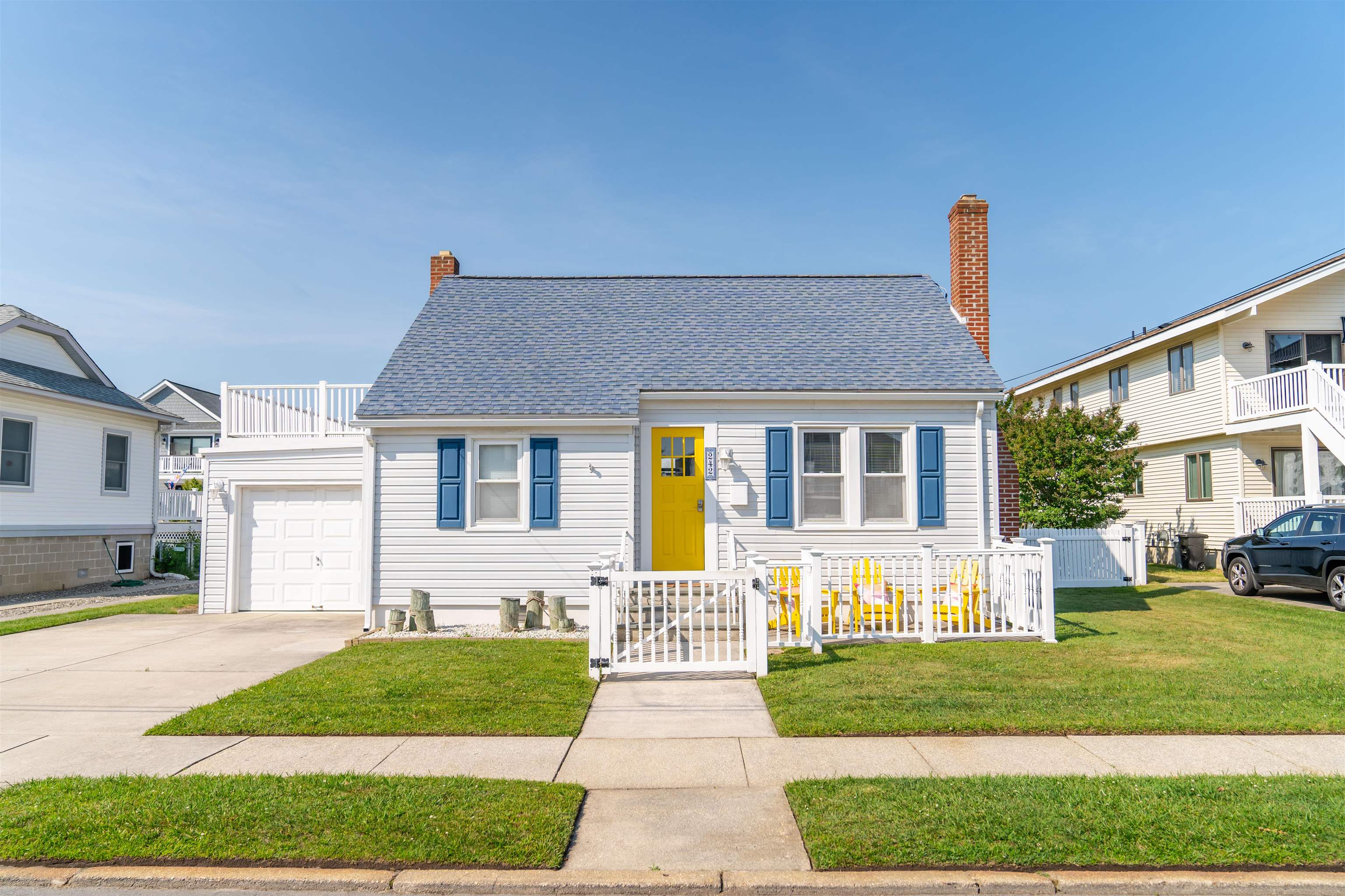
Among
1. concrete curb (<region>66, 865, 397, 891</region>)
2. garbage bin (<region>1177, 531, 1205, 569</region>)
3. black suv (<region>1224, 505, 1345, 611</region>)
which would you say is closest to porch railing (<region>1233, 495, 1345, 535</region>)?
garbage bin (<region>1177, 531, 1205, 569</region>)

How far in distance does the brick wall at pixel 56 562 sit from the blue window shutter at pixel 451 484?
36.5ft

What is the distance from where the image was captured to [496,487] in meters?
12.6

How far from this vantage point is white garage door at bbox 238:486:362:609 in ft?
47.5

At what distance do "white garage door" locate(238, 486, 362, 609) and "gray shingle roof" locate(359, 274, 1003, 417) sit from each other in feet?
10.4

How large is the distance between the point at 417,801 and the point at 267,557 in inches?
454

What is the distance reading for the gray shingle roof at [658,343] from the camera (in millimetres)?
12695

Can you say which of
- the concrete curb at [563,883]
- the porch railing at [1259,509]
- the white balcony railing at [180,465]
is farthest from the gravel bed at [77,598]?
the porch railing at [1259,509]

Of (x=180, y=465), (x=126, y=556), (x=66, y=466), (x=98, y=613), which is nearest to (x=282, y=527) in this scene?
(x=98, y=613)

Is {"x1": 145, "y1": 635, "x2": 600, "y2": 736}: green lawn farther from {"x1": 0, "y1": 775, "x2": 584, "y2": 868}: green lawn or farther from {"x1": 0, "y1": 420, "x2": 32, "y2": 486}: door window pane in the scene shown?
{"x1": 0, "y1": 420, "x2": 32, "y2": 486}: door window pane

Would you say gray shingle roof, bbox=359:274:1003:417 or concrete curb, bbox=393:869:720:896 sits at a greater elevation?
gray shingle roof, bbox=359:274:1003:417

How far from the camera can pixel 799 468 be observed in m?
12.7

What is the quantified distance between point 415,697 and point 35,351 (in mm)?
17336

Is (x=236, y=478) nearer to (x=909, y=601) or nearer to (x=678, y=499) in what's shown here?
(x=678, y=499)

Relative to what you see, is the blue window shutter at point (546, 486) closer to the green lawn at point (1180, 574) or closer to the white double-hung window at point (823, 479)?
the white double-hung window at point (823, 479)
